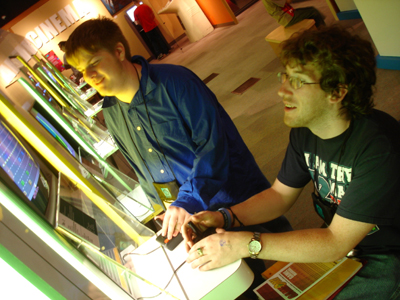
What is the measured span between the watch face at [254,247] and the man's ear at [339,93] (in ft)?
1.96

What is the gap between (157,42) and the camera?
32.4ft

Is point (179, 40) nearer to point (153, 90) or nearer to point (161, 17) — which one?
point (161, 17)

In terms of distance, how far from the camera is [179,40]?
35.7 feet

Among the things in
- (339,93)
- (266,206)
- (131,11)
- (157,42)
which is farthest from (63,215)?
(131,11)

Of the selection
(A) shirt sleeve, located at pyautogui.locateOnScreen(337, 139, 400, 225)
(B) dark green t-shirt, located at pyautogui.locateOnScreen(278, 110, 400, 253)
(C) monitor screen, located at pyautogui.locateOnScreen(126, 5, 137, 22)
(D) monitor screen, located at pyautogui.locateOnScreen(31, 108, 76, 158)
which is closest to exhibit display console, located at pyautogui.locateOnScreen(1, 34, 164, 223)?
(D) monitor screen, located at pyautogui.locateOnScreen(31, 108, 76, 158)

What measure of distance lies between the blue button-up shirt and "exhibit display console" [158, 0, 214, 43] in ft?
26.3

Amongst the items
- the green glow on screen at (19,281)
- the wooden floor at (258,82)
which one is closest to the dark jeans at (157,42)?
the wooden floor at (258,82)

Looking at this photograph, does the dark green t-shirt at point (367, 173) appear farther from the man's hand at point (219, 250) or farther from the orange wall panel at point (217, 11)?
the orange wall panel at point (217, 11)

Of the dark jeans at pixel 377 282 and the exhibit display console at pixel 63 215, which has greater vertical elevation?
the exhibit display console at pixel 63 215

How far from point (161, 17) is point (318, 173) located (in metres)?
10.4

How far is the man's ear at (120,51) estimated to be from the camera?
1491mm

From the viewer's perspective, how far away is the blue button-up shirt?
1424 millimetres

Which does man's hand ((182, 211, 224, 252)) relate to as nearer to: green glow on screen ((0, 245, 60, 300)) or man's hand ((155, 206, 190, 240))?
man's hand ((155, 206, 190, 240))

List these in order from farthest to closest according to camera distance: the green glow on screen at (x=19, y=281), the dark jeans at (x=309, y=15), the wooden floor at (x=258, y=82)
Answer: the dark jeans at (x=309, y=15), the wooden floor at (x=258, y=82), the green glow on screen at (x=19, y=281)
